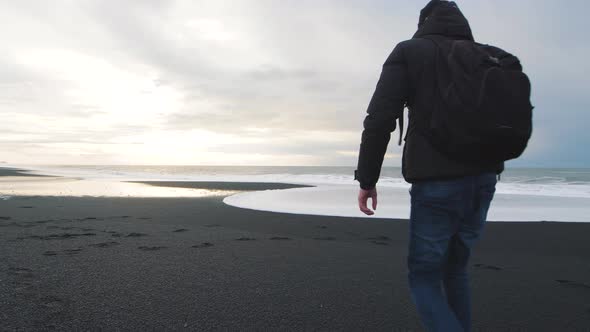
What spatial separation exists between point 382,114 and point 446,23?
2.03 ft

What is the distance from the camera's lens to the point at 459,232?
187 cm

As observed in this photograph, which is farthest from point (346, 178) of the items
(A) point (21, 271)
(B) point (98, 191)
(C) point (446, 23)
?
(C) point (446, 23)

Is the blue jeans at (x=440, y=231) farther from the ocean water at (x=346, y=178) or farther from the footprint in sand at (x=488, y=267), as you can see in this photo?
the ocean water at (x=346, y=178)

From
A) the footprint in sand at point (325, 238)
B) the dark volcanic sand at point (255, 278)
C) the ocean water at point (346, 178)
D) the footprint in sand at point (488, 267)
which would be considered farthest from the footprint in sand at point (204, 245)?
the ocean water at point (346, 178)

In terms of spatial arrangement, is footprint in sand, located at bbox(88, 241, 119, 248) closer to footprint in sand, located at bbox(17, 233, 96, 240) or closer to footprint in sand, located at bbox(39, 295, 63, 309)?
footprint in sand, located at bbox(17, 233, 96, 240)

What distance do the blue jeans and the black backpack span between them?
16 centimetres

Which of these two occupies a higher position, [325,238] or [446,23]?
[446,23]

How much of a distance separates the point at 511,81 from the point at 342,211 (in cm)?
861

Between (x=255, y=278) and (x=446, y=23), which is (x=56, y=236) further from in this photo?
(x=446, y=23)

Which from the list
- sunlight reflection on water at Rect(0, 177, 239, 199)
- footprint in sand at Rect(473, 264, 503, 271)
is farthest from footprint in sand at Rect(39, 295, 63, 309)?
sunlight reflection on water at Rect(0, 177, 239, 199)

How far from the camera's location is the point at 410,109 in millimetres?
1935

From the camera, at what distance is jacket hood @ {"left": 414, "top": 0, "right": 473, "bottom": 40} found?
6.33ft

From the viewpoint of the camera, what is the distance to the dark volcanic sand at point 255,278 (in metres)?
2.87

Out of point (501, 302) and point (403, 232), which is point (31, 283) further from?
point (403, 232)
